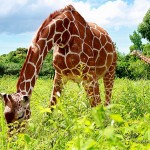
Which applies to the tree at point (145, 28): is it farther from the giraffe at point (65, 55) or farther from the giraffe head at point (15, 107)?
the giraffe head at point (15, 107)

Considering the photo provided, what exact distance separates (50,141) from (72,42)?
391 centimetres

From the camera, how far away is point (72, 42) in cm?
651

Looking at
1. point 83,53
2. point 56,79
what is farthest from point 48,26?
point 56,79

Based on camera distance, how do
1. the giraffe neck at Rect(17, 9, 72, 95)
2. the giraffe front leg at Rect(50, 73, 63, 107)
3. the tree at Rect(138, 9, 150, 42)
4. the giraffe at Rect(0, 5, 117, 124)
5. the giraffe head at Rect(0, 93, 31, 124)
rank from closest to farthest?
the giraffe head at Rect(0, 93, 31, 124), the giraffe at Rect(0, 5, 117, 124), the giraffe neck at Rect(17, 9, 72, 95), the giraffe front leg at Rect(50, 73, 63, 107), the tree at Rect(138, 9, 150, 42)

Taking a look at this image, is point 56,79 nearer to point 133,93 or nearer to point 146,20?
point 133,93

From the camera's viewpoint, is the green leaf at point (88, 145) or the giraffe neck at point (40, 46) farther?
the giraffe neck at point (40, 46)

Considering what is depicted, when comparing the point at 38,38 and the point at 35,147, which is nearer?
the point at 35,147

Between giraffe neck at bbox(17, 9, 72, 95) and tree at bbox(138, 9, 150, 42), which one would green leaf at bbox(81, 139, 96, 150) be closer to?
giraffe neck at bbox(17, 9, 72, 95)

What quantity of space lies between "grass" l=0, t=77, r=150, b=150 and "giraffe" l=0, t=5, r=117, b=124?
2.19 ft

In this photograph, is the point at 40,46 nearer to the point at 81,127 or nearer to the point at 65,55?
the point at 65,55

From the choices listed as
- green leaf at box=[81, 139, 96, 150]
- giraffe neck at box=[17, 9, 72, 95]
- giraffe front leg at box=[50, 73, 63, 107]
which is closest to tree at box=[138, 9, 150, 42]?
giraffe front leg at box=[50, 73, 63, 107]

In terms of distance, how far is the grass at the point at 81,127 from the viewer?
1.54 m

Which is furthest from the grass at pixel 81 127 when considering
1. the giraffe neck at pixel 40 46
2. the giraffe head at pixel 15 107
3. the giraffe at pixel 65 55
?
the giraffe neck at pixel 40 46

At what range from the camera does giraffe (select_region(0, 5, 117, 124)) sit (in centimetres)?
531
